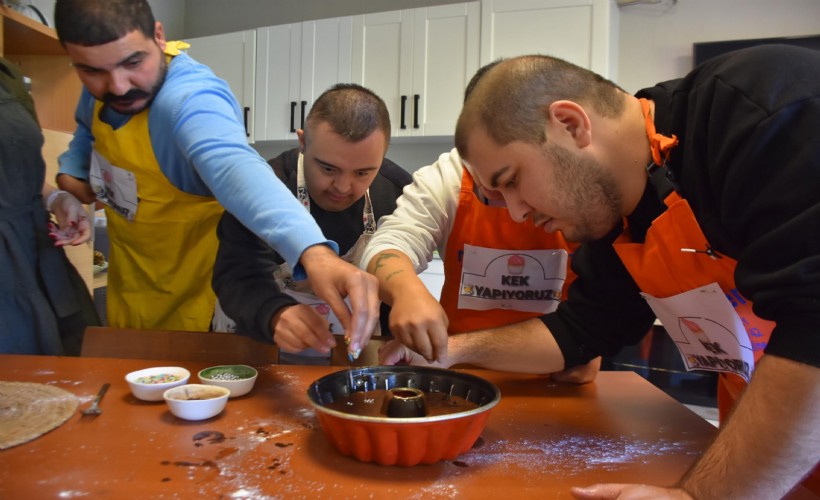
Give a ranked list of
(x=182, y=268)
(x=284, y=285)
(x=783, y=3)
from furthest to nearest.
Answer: (x=783, y=3) < (x=284, y=285) < (x=182, y=268)

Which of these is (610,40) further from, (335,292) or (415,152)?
(335,292)

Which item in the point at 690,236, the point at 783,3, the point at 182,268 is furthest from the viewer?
the point at 783,3

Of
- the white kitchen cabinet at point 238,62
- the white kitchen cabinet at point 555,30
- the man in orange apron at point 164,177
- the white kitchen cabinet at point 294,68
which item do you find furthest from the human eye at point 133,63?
the white kitchen cabinet at point 238,62

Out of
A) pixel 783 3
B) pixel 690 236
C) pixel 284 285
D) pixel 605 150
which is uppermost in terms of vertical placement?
pixel 783 3

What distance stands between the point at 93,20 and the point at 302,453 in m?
1.01

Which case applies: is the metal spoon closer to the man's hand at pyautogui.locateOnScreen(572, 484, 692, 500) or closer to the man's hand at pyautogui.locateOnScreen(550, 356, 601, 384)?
the man's hand at pyautogui.locateOnScreen(572, 484, 692, 500)

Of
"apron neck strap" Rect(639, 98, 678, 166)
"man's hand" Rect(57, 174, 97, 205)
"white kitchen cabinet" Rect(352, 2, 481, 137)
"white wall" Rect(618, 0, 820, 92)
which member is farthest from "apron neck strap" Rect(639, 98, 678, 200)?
"white wall" Rect(618, 0, 820, 92)

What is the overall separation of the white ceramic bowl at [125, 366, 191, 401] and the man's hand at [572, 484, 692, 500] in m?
0.74

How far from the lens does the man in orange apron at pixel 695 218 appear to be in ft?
2.38

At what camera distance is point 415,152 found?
4043mm

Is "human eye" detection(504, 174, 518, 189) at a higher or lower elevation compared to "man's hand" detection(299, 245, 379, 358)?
higher

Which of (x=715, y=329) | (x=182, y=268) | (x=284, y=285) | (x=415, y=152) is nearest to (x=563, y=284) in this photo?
(x=715, y=329)

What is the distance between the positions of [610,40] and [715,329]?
2.58m

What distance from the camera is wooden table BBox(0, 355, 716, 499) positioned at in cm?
77
